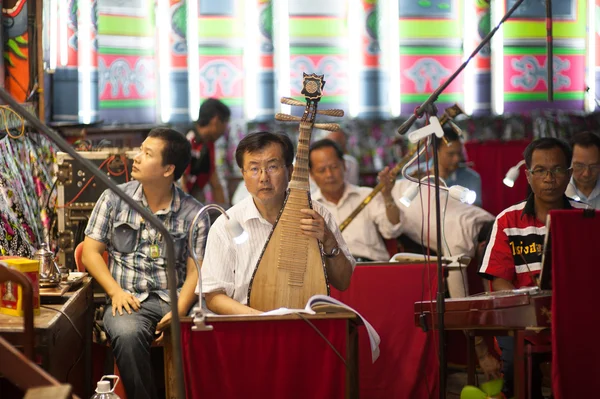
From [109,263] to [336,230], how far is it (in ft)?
3.66

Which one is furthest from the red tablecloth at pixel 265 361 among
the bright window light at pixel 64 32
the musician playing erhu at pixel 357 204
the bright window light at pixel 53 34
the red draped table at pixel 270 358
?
the bright window light at pixel 64 32

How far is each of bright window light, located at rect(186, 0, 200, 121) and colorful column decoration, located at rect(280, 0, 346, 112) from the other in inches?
30.2

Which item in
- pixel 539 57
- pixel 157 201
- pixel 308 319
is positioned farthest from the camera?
pixel 539 57

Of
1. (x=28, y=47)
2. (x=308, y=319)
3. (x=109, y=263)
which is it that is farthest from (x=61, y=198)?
(x=308, y=319)

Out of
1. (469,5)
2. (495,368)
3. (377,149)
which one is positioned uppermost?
(469,5)

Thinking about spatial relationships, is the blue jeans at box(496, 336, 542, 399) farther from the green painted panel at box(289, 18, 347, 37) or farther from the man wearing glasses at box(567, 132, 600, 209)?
the green painted panel at box(289, 18, 347, 37)

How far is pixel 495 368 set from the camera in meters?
3.97

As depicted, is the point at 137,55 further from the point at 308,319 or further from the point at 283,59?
the point at 308,319

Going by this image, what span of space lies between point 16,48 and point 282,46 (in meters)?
3.06

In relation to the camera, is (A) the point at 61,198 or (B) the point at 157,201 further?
(A) the point at 61,198

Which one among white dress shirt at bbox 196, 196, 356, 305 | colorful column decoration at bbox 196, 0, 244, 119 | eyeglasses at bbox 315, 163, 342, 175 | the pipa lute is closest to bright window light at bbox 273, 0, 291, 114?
colorful column decoration at bbox 196, 0, 244, 119

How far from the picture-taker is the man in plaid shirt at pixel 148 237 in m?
Result: 3.75

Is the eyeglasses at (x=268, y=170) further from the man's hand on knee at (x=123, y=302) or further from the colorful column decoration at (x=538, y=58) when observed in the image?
the colorful column decoration at (x=538, y=58)

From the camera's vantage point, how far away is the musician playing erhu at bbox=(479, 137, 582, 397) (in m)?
3.61
